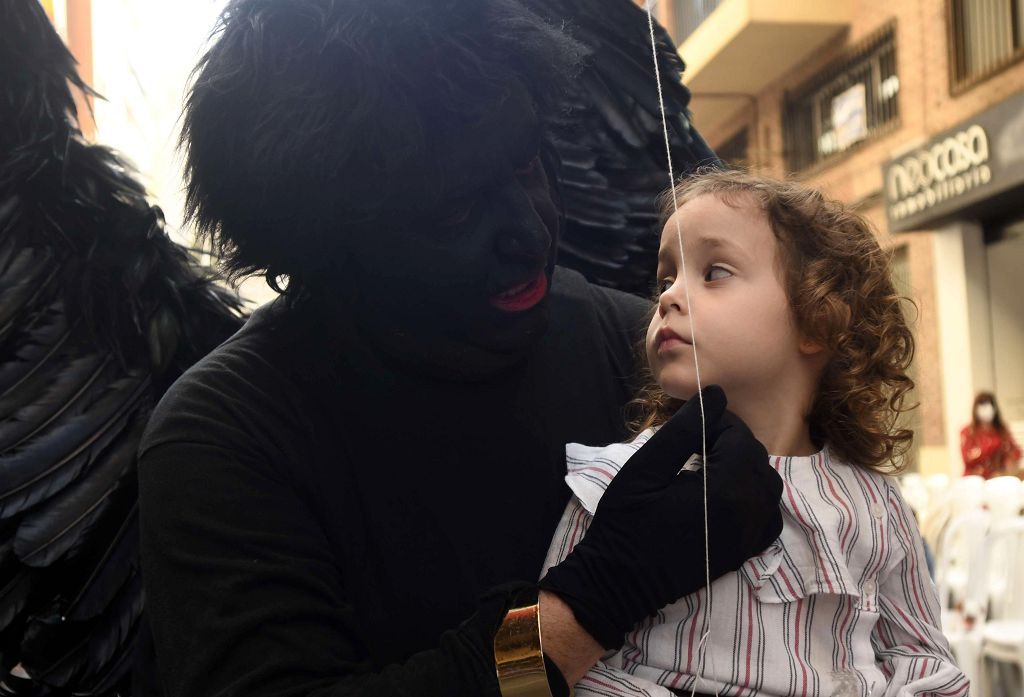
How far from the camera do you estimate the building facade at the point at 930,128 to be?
7.19 m

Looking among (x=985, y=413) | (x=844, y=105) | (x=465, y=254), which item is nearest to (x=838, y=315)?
(x=465, y=254)

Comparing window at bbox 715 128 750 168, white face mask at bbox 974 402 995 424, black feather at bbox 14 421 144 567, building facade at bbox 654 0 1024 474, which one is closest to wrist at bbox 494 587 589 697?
black feather at bbox 14 421 144 567

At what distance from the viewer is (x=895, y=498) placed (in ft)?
4.02

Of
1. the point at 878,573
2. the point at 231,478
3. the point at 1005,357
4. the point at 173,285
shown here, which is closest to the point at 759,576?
the point at 878,573

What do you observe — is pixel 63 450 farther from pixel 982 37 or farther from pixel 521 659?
pixel 982 37

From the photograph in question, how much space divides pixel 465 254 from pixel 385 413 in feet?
0.69

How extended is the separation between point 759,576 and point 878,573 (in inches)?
7.2

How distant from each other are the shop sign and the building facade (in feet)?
0.04

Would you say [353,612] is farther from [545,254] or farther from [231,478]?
[545,254]

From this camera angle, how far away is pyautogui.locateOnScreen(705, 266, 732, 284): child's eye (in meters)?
1.17

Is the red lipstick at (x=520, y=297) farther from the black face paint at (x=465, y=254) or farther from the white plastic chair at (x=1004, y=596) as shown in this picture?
the white plastic chair at (x=1004, y=596)

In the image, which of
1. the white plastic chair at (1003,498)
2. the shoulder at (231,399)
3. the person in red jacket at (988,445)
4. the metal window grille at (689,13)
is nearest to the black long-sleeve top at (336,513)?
the shoulder at (231,399)

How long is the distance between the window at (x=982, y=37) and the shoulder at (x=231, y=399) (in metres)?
6.70

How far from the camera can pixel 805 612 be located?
1111 millimetres
